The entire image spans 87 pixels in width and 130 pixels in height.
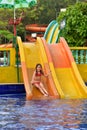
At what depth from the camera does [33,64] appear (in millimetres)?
14641

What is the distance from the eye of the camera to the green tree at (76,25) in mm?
20547

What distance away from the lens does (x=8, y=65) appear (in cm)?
1527

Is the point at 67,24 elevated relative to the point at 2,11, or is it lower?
elevated

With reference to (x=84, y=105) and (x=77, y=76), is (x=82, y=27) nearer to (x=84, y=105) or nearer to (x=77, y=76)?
(x=77, y=76)

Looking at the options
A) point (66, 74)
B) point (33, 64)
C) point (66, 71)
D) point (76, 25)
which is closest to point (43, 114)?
point (66, 74)

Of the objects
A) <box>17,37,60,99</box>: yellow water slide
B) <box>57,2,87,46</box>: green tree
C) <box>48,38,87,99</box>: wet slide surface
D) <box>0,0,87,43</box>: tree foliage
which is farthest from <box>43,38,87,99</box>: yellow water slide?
<box>0,0,87,43</box>: tree foliage

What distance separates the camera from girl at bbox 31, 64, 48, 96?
13.1 meters

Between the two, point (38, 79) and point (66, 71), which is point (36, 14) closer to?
point (66, 71)

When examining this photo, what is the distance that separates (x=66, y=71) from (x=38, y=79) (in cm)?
135

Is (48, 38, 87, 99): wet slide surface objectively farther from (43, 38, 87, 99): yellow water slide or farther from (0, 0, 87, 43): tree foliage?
(0, 0, 87, 43): tree foliage

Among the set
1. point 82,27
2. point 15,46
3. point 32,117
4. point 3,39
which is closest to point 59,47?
point 15,46

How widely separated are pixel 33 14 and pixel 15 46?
27928 mm

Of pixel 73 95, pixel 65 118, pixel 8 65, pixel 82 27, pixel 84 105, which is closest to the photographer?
pixel 65 118

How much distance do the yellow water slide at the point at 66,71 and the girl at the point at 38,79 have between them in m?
0.46
